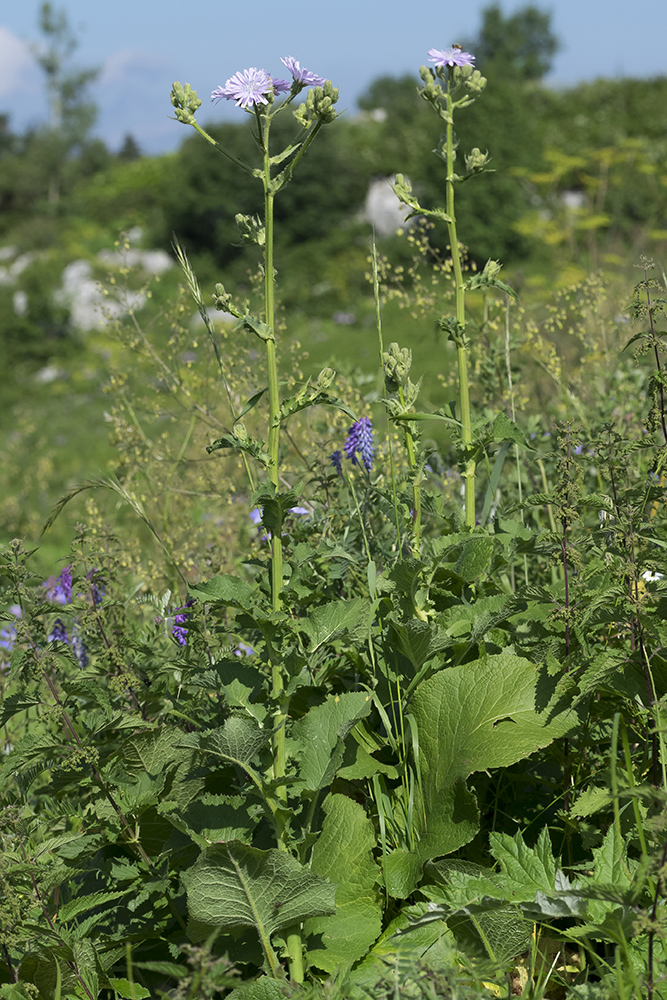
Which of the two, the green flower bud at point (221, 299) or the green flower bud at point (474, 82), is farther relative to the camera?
the green flower bud at point (474, 82)

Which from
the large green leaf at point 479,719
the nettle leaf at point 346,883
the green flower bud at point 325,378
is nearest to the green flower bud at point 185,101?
the green flower bud at point 325,378

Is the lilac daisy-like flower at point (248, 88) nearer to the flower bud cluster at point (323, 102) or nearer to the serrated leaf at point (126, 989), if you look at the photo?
the flower bud cluster at point (323, 102)

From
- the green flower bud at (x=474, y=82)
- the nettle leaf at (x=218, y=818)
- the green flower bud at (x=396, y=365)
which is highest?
the green flower bud at (x=474, y=82)

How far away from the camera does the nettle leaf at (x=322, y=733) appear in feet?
4.87

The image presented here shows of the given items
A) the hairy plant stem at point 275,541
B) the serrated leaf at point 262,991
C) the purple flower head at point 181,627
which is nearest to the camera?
the serrated leaf at point 262,991

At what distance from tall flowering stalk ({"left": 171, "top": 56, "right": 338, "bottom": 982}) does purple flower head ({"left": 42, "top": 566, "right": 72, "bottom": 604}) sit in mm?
641

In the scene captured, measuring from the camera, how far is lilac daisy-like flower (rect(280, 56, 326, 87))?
143 cm

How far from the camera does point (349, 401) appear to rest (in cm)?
267

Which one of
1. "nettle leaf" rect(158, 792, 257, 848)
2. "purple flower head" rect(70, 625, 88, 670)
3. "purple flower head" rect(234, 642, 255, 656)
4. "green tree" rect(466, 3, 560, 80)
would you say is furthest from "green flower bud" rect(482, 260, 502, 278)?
"green tree" rect(466, 3, 560, 80)

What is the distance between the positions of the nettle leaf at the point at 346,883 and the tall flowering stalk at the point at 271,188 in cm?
7

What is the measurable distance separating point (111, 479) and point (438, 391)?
17.4 feet

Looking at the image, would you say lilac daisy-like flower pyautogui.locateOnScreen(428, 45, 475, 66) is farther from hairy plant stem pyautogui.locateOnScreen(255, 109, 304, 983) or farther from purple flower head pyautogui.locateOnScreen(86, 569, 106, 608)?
purple flower head pyautogui.locateOnScreen(86, 569, 106, 608)

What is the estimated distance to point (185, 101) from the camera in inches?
58.3

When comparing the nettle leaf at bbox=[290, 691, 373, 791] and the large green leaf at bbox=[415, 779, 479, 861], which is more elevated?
the nettle leaf at bbox=[290, 691, 373, 791]
